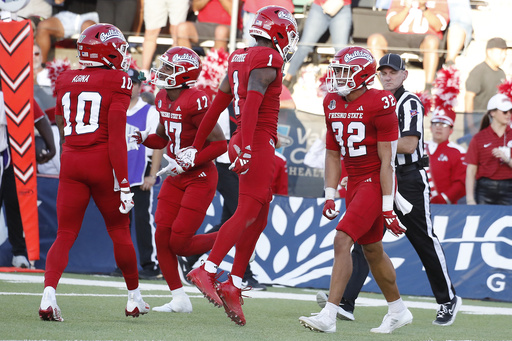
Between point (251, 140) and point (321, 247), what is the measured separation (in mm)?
4316

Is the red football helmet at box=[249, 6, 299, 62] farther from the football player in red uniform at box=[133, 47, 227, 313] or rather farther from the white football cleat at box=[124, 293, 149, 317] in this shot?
the white football cleat at box=[124, 293, 149, 317]

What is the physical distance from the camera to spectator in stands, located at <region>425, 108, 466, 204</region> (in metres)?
10.3

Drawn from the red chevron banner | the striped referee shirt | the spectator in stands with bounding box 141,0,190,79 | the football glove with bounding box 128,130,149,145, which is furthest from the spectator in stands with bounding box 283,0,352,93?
the football glove with bounding box 128,130,149,145

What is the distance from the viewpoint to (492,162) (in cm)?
973

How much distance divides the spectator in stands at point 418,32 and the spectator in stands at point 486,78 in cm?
58

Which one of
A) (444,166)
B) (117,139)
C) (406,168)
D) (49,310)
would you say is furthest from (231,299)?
(444,166)

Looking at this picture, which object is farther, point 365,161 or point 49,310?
point 365,161

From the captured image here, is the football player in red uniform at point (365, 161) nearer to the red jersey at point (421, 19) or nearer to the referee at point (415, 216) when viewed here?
the referee at point (415, 216)

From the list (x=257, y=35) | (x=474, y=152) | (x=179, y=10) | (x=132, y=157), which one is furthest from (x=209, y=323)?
(x=179, y=10)

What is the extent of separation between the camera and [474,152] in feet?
32.3

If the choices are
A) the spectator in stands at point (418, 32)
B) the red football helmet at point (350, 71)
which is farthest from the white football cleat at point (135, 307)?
the spectator in stands at point (418, 32)

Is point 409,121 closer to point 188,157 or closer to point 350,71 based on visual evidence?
point 350,71

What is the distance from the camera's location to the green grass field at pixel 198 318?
5.09 m

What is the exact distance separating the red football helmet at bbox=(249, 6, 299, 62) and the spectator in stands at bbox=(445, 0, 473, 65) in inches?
256
